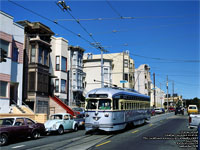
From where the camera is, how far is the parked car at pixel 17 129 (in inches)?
535

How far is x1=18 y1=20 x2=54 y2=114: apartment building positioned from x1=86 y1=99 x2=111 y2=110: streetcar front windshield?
13317 mm

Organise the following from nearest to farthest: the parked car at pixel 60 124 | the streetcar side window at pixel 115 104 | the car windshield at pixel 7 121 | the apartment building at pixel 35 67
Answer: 1. the car windshield at pixel 7 121
2. the streetcar side window at pixel 115 104
3. the parked car at pixel 60 124
4. the apartment building at pixel 35 67

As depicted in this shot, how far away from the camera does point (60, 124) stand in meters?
18.8

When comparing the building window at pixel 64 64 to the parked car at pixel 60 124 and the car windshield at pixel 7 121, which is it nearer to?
the parked car at pixel 60 124

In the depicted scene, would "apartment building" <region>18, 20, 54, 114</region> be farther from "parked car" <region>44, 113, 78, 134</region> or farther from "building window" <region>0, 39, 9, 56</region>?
"parked car" <region>44, 113, 78, 134</region>

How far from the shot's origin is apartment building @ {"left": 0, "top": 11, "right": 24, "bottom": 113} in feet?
77.5

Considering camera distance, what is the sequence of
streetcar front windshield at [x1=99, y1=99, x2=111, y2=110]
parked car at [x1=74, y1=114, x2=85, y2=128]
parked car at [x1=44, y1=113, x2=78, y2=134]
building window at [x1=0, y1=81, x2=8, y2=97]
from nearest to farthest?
streetcar front windshield at [x1=99, y1=99, x2=111, y2=110], parked car at [x1=44, y1=113, x2=78, y2=134], parked car at [x1=74, y1=114, x2=85, y2=128], building window at [x1=0, y1=81, x2=8, y2=97]

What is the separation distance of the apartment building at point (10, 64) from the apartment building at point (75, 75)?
14.3 m

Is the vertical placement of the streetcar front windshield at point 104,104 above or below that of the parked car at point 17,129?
above

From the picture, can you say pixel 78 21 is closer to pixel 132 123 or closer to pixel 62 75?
pixel 132 123

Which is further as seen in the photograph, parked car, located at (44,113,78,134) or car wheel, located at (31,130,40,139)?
parked car, located at (44,113,78,134)

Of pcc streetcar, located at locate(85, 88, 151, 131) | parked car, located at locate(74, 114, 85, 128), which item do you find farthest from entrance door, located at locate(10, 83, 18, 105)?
pcc streetcar, located at locate(85, 88, 151, 131)

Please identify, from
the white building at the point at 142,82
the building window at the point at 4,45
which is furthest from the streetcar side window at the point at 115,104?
the white building at the point at 142,82

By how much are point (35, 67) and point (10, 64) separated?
510cm
